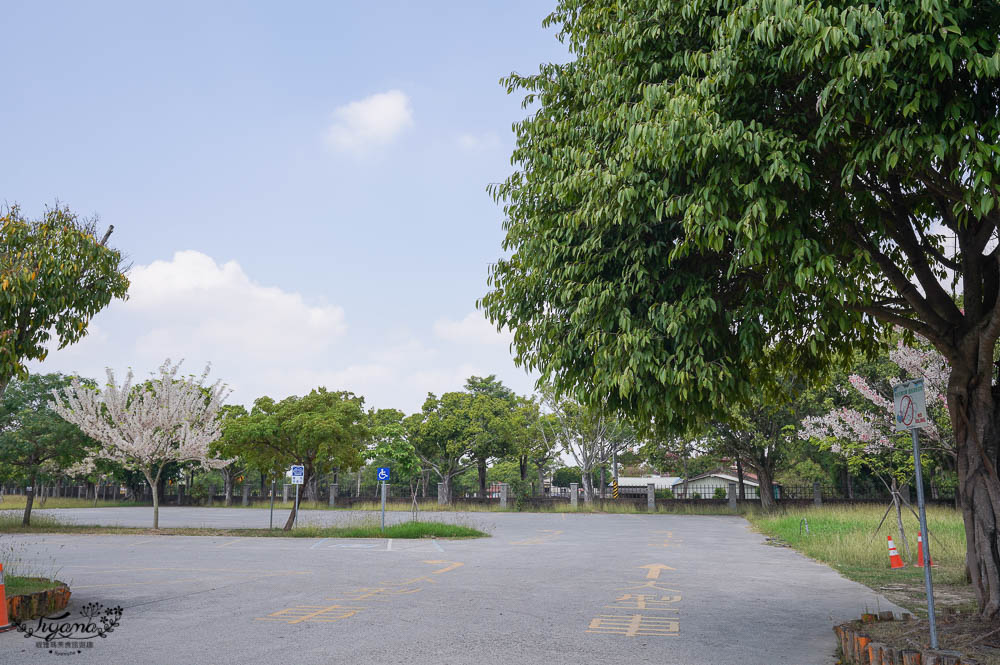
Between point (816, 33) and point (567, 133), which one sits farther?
point (567, 133)

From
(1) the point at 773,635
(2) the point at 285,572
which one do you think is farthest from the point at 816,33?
(2) the point at 285,572

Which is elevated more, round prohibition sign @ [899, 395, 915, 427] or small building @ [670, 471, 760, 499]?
round prohibition sign @ [899, 395, 915, 427]

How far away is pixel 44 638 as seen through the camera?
301 inches

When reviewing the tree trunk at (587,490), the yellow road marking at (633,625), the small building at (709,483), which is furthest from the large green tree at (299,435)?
the small building at (709,483)

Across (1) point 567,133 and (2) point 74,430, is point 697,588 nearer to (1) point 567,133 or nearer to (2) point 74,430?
(1) point 567,133

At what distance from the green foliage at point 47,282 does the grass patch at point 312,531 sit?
14772mm

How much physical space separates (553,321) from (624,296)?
1160mm

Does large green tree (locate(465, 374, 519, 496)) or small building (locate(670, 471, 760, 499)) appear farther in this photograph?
small building (locate(670, 471, 760, 499))

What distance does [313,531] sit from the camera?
2341 centimetres

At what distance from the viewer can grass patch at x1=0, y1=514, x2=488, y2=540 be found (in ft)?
75.4

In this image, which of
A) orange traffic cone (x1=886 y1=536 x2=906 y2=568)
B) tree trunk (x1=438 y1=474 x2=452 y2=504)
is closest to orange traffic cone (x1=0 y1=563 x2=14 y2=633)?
orange traffic cone (x1=886 y1=536 x2=906 y2=568)

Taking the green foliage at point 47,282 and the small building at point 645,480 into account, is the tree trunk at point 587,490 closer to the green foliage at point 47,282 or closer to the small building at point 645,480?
the small building at point 645,480

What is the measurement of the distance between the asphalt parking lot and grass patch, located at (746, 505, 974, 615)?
54 centimetres

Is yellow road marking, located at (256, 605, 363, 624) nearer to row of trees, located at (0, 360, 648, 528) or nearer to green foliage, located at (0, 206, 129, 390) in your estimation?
green foliage, located at (0, 206, 129, 390)
